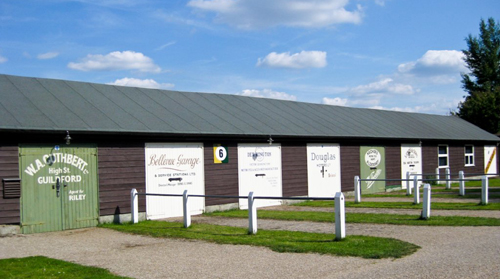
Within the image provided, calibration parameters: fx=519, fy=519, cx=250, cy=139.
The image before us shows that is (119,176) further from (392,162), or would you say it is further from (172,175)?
(392,162)

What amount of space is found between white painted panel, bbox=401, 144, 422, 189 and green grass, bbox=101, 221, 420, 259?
14980 millimetres

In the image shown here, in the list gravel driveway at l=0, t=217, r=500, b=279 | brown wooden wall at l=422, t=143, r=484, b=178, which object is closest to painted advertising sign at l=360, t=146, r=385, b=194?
brown wooden wall at l=422, t=143, r=484, b=178

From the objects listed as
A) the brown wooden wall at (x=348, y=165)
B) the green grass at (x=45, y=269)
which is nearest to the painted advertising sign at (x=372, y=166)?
the brown wooden wall at (x=348, y=165)

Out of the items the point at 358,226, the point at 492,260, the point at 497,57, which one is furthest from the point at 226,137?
the point at 497,57

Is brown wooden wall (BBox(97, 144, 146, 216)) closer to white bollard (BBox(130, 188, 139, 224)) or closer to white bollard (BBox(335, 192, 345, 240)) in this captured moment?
white bollard (BBox(130, 188, 139, 224))

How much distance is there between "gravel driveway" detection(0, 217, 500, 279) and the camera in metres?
7.66

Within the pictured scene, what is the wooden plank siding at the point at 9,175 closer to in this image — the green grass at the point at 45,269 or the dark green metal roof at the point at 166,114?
the dark green metal roof at the point at 166,114

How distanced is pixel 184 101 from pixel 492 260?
1374 cm

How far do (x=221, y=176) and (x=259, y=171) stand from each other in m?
1.85

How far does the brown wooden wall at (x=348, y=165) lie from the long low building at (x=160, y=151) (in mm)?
44

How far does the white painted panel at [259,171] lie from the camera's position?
18.3m

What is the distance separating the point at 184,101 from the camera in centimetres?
1981

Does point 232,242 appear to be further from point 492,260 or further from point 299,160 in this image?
point 299,160

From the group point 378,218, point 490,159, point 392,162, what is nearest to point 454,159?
point 490,159
